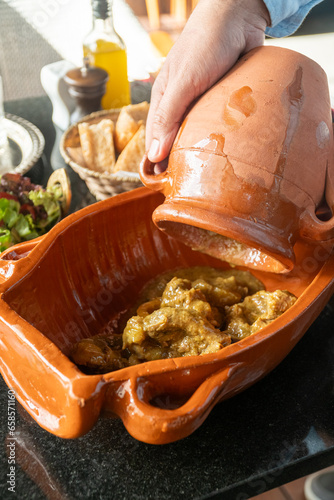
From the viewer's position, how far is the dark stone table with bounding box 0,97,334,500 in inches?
28.5

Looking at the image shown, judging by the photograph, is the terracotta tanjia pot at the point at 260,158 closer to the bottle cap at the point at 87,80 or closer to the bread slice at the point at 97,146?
the bread slice at the point at 97,146

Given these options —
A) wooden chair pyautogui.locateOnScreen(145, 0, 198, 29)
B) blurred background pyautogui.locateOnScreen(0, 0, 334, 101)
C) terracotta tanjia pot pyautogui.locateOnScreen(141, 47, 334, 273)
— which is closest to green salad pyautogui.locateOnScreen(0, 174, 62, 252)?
terracotta tanjia pot pyautogui.locateOnScreen(141, 47, 334, 273)

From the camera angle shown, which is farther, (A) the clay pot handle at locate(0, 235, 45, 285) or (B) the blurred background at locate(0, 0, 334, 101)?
(B) the blurred background at locate(0, 0, 334, 101)

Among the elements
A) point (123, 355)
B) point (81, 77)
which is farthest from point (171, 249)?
point (81, 77)

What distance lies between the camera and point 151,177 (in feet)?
2.83

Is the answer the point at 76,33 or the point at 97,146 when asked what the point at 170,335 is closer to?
the point at 97,146

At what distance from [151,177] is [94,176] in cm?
45

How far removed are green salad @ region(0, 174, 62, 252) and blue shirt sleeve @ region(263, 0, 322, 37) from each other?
25.2 inches

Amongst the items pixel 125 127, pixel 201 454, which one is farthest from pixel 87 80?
pixel 201 454

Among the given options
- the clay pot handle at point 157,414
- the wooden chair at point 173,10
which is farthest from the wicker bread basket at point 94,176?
the wooden chair at point 173,10

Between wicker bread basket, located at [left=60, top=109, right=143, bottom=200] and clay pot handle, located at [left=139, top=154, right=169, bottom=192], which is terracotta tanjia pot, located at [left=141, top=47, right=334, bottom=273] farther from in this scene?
wicker bread basket, located at [left=60, top=109, right=143, bottom=200]

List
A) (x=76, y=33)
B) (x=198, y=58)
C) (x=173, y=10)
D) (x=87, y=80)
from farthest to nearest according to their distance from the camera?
(x=173, y=10)
(x=76, y=33)
(x=87, y=80)
(x=198, y=58)

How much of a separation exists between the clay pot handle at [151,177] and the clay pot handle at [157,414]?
1.12 feet

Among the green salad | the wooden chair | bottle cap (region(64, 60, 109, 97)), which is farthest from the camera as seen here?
the wooden chair
